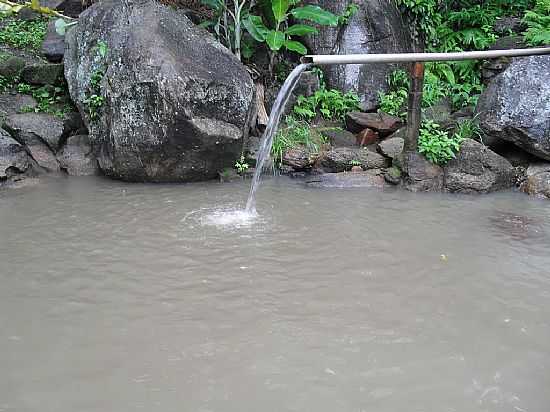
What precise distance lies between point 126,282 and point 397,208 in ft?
11.1

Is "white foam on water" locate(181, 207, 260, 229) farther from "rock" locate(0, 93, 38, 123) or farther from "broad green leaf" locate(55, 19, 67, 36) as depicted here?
"rock" locate(0, 93, 38, 123)

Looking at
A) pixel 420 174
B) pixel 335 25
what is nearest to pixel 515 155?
pixel 420 174

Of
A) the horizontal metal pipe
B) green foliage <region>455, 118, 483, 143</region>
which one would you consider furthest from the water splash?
green foliage <region>455, 118, 483, 143</region>

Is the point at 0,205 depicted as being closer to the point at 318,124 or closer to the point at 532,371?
the point at 318,124

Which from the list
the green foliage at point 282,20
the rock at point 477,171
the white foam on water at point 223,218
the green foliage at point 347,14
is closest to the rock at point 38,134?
the white foam on water at point 223,218

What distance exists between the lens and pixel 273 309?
3664 mm

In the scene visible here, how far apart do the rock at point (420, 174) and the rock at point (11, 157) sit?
515 centimetres

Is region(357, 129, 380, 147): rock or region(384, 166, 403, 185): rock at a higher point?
region(357, 129, 380, 147): rock

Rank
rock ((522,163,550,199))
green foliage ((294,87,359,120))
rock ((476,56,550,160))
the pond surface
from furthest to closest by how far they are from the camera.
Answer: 1. green foliage ((294,87,359,120))
2. rock ((476,56,550,160))
3. rock ((522,163,550,199))
4. the pond surface

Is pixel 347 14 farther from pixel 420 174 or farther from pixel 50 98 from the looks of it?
pixel 50 98

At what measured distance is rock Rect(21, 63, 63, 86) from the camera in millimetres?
8273

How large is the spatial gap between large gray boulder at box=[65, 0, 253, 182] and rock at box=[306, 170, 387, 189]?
123 centimetres

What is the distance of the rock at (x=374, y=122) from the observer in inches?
326

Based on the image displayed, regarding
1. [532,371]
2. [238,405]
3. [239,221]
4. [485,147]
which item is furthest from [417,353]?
[485,147]
